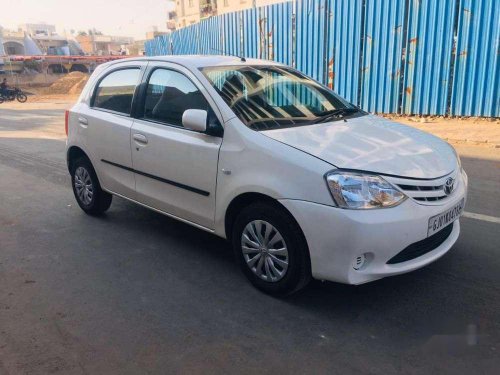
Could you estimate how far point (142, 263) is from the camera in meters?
4.03

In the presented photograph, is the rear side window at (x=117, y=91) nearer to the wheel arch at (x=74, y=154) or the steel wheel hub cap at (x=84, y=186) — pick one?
the wheel arch at (x=74, y=154)

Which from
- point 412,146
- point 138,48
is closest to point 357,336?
point 412,146

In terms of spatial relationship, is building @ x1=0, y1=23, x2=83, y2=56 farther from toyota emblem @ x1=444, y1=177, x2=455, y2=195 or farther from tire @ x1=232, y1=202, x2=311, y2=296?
Result: toyota emblem @ x1=444, y1=177, x2=455, y2=195

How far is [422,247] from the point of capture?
312 centimetres

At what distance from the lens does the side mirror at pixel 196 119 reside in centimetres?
354

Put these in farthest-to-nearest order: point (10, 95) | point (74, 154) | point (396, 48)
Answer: point (10, 95), point (396, 48), point (74, 154)

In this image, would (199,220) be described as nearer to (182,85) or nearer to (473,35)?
(182,85)

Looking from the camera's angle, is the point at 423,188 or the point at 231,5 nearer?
the point at 423,188

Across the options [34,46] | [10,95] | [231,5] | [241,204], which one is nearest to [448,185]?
[241,204]

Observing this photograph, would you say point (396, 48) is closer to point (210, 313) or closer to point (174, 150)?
point (174, 150)

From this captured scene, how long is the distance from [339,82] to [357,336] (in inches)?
406

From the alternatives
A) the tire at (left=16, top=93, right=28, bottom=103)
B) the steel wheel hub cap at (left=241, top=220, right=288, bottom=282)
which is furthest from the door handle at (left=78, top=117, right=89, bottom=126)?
the tire at (left=16, top=93, right=28, bottom=103)

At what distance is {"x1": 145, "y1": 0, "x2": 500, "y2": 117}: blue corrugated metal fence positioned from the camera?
31.6 ft

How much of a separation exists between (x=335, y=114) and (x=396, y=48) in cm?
769
